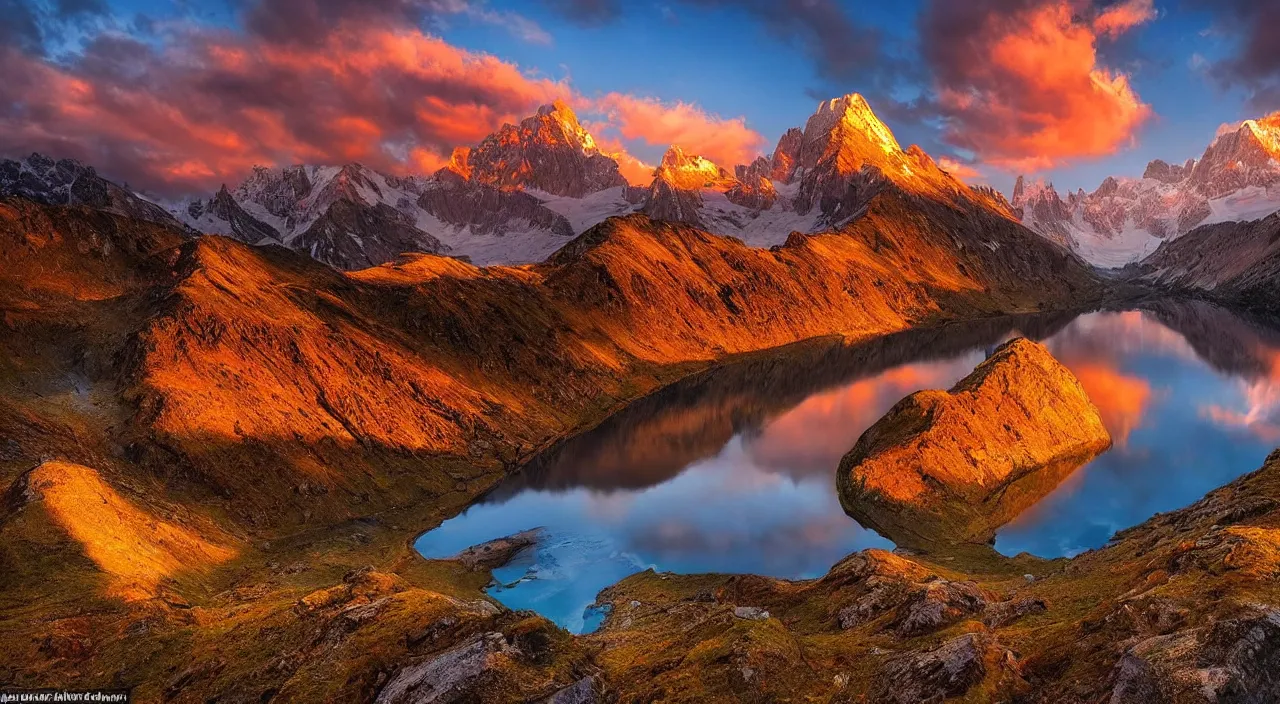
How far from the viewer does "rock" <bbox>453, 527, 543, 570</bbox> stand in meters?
89.4

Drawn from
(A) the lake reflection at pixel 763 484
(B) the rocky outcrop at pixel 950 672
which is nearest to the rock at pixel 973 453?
(A) the lake reflection at pixel 763 484

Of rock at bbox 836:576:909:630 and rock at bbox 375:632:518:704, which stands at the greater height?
rock at bbox 836:576:909:630

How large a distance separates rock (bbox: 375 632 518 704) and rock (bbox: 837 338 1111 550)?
6844cm

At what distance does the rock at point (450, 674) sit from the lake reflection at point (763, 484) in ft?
154

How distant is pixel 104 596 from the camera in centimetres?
5094

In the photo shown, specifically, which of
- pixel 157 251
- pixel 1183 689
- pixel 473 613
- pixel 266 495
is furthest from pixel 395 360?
pixel 1183 689

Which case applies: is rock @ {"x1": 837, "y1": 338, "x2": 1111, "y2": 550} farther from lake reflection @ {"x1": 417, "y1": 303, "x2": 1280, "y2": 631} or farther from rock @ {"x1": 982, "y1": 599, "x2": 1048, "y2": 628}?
rock @ {"x1": 982, "y1": 599, "x2": 1048, "y2": 628}

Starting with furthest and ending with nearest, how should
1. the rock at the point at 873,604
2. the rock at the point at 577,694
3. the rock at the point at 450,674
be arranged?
1. the rock at the point at 873,604
2. the rock at the point at 577,694
3. the rock at the point at 450,674

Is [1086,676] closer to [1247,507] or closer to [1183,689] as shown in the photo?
[1183,689]

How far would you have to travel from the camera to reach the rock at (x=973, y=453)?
299 ft

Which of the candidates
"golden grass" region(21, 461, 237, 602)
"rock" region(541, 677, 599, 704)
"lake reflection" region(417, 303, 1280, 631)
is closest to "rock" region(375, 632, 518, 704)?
"rock" region(541, 677, 599, 704)

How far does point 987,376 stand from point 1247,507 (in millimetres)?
63763

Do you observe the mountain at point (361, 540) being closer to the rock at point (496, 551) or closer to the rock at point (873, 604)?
the rock at point (873, 604)

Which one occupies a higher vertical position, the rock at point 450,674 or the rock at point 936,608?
the rock at point 936,608
